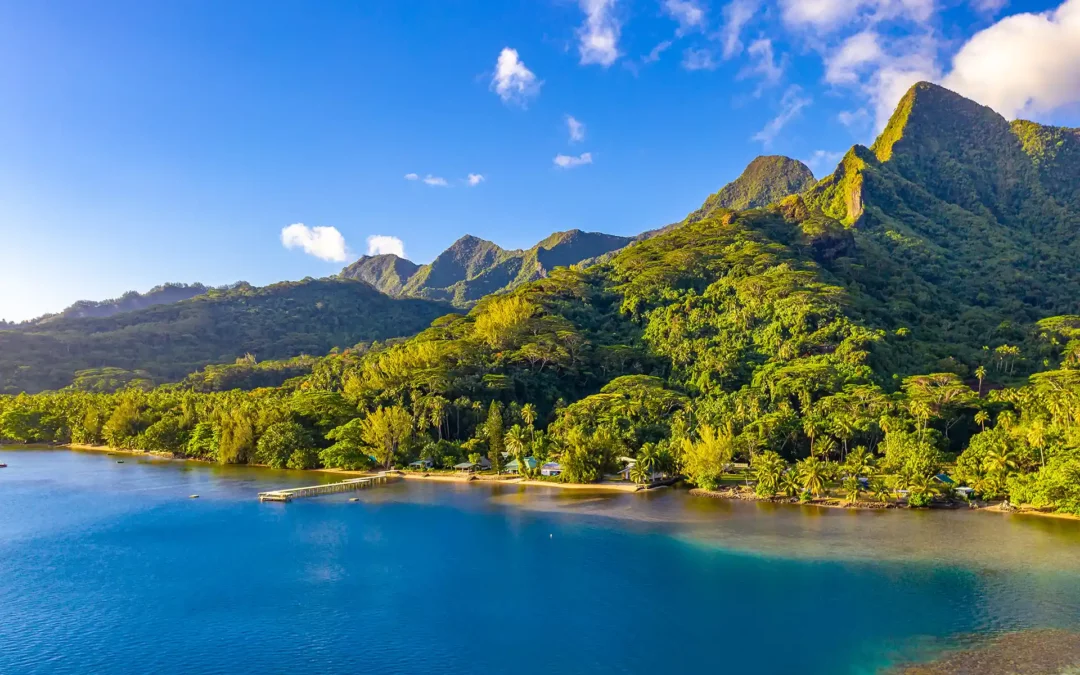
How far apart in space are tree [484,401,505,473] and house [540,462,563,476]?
689 cm

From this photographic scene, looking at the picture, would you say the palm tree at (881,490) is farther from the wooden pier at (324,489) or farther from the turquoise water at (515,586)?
the wooden pier at (324,489)

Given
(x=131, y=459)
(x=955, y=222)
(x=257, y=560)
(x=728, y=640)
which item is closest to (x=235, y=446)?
(x=131, y=459)

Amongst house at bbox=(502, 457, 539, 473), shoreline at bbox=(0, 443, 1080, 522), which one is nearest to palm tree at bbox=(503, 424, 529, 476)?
house at bbox=(502, 457, 539, 473)

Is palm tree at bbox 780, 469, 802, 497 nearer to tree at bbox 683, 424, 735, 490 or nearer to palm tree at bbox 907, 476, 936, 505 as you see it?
tree at bbox 683, 424, 735, 490

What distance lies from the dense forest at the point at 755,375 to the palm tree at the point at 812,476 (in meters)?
0.22

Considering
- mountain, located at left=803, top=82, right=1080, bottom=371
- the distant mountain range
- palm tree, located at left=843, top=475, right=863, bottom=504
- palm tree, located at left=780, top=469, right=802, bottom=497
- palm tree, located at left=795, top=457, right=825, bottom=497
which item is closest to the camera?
palm tree, located at left=843, top=475, right=863, bottom=504

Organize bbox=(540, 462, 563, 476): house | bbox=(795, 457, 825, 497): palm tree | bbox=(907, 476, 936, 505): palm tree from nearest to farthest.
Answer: bbox=(907, 476, 936, 505): palm tree
bbox=(795, 457, 825, 497): palm tree
bbox=(540, 462, 563, 476): house

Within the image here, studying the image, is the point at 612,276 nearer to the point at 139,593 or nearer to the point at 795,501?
the point at 795,501

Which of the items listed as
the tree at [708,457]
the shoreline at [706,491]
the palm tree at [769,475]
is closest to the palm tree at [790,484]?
the palm tree at [769,475]

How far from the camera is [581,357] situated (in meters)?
114

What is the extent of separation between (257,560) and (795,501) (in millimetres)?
48953

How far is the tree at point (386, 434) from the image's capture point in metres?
88.6

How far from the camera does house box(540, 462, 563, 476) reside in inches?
3113

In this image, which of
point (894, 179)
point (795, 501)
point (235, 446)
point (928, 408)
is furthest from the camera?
point (894, 179)
